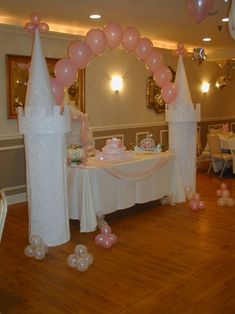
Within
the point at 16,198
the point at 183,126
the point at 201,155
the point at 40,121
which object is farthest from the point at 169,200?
the point at 201,155

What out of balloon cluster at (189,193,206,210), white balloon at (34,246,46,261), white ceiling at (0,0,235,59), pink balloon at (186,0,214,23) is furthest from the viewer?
balloon cluster at (189,193,206,210)

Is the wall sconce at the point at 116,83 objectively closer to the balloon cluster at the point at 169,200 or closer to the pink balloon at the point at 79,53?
the balloon cluster at the point at 169,200

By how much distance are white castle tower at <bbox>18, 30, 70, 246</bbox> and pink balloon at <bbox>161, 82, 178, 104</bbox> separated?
199 centimetres

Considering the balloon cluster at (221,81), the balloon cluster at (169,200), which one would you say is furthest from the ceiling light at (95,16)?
the balloon cluster at (221,81)

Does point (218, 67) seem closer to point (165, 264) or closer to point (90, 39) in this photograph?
point (90, 39)

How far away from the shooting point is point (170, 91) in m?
5.79

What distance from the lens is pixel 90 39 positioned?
4.66m

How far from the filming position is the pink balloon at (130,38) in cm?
505

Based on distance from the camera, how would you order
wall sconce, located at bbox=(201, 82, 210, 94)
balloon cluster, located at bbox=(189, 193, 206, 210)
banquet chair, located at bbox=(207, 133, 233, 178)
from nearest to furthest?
balloon cluster, located at bbox=(189, 193, 206, 210)
banquet chair, located at bbox=(207, 133, 233, 178)
wall sconce, located at bbox=(201, 82, 210, 94)

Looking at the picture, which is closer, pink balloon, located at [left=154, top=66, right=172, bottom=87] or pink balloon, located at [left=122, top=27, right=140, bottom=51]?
pink balloon, located at [left=122, top=27, right=140, bottom=51]

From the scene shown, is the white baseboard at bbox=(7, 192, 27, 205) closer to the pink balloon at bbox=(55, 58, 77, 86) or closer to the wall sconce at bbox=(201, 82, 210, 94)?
the pink balloon at bbox=(55, 58, 77, 86)

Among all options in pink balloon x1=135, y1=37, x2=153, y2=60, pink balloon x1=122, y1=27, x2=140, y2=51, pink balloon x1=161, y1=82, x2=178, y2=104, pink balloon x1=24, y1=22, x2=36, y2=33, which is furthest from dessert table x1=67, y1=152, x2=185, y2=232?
pink balloon x1=24, y1=22, x2=36, y2=33

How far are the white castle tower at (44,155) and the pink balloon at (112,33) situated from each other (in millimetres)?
958

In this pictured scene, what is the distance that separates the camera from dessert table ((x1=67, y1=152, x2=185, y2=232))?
467cm
